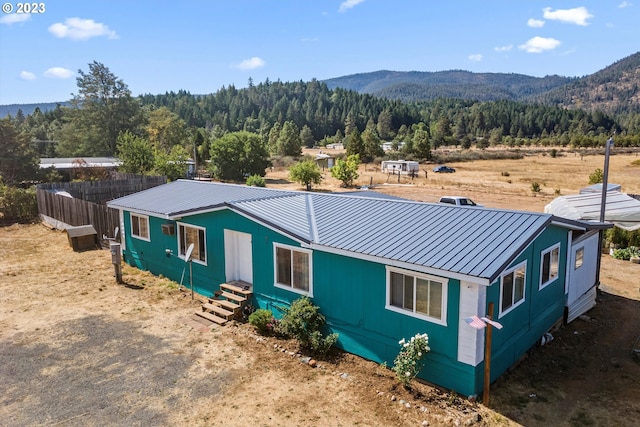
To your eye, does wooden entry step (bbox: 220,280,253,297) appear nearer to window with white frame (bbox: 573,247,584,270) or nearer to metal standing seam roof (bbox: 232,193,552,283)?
metal standing seam roof (bbox: 232,193,552,283)

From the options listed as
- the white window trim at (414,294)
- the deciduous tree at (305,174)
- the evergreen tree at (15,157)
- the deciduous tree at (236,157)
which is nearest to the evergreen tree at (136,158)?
the evergreen tree at (15,157)

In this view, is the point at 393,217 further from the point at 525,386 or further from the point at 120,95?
the point at 120,95

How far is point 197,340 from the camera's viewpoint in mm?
11078

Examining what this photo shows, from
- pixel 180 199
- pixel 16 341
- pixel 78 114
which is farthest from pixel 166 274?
pixel 78 114

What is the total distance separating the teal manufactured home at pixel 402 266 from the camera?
27.3ft

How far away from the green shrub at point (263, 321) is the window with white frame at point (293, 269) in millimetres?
832

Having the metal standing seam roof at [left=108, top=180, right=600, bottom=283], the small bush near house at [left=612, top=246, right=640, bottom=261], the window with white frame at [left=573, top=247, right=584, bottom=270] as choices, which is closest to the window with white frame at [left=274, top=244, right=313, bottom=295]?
the metal standing seam roof at [left=108, top=180, right=600, bottom=283]

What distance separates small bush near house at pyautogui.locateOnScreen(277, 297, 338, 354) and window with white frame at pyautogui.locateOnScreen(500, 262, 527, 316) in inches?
147

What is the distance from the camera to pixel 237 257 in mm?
13094

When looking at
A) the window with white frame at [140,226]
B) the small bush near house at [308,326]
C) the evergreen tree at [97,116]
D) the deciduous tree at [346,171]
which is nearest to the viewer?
the small bush near house at [308,326]

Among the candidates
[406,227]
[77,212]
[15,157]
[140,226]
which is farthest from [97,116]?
[406,227]

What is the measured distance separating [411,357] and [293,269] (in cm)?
386

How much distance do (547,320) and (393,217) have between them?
467 centimetres

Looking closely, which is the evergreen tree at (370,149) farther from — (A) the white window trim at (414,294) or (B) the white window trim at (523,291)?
(A) the white window trim at (414,294)
